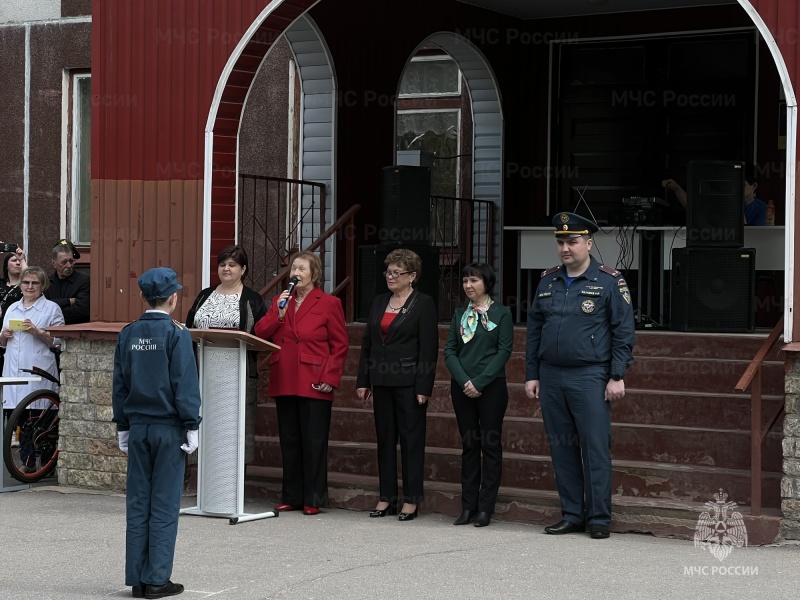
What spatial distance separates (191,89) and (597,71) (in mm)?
5221

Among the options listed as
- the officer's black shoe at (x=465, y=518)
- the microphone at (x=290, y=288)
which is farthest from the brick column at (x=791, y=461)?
the microphone at (x=290, y=288)

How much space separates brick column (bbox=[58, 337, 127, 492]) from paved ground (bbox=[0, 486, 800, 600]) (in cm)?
136

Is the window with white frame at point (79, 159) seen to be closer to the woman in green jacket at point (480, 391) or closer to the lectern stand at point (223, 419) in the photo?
the lectern stand at point (223, 419)

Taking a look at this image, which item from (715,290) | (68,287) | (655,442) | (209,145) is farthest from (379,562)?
(68,287)

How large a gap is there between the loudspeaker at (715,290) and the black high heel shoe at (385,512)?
2.43m

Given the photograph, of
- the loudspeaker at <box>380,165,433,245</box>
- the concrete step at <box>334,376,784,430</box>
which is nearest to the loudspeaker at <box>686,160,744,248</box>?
the concrete step at <box>334,376,784,430</box>

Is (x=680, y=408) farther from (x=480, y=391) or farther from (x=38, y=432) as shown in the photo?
(x=38, y=432)

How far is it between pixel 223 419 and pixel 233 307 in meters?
0.97

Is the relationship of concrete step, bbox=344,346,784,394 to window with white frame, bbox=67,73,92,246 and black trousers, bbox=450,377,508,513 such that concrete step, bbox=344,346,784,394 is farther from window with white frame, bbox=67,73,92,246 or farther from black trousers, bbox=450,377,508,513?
window with white frame, bbox=67,73,92,246

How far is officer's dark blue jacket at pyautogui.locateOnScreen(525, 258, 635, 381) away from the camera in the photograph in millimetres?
8047

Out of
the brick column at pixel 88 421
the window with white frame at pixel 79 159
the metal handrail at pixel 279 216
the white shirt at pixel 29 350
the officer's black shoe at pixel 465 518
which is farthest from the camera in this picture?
the window with white frame at pixel 79 159

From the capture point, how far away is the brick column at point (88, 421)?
33.6 feet

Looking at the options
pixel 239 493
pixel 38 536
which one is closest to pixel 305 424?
pixel 239 493

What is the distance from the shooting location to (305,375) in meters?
8.90
